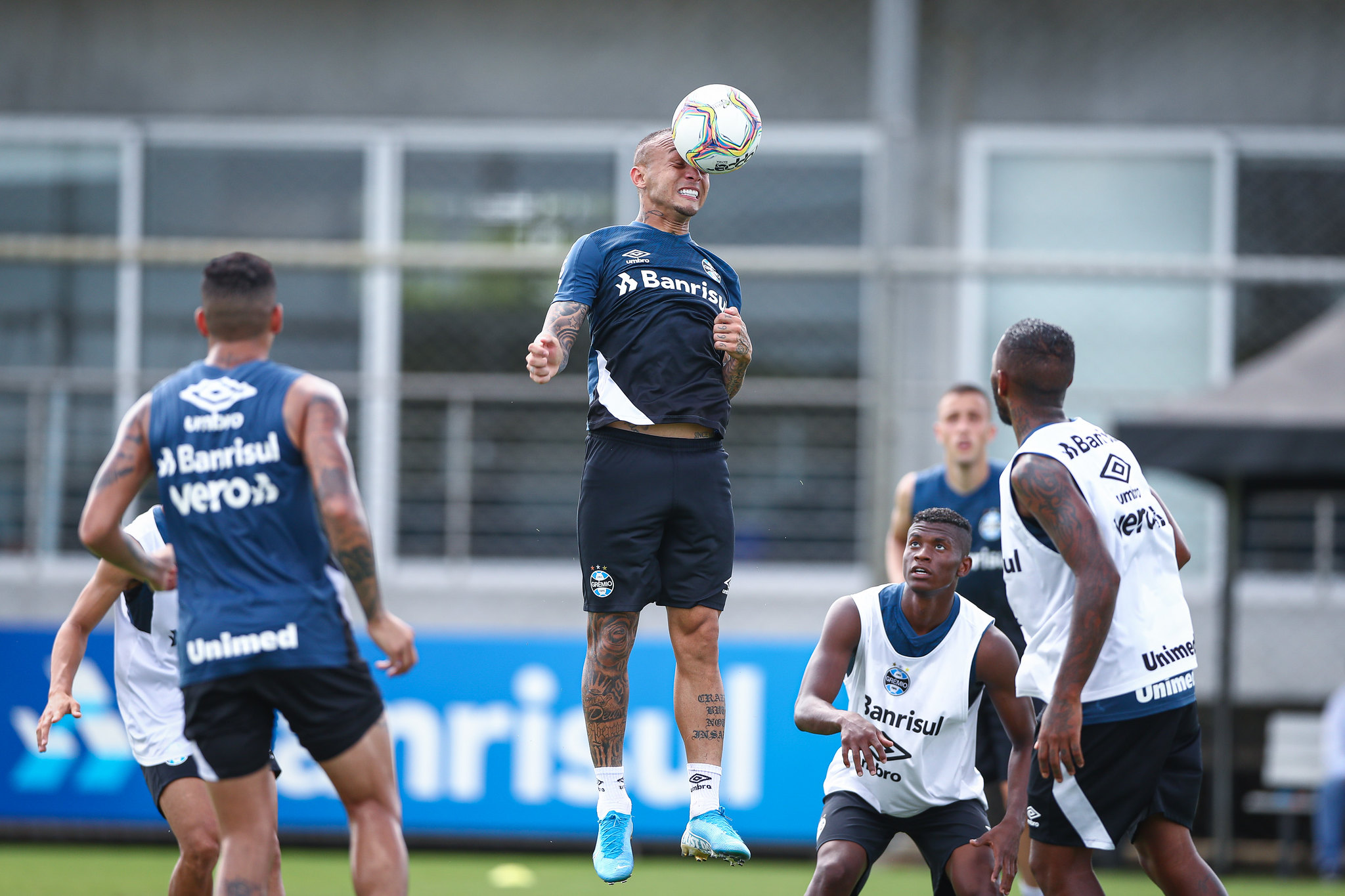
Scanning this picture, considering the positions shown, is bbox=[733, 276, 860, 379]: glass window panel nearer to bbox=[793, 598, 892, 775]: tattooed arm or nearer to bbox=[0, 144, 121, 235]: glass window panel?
bbox=[0, 144, 121, 235]: glass window panel

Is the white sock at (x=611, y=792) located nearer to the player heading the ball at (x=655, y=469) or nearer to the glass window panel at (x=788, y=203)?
the player heading the ball at (x=655, y=469)

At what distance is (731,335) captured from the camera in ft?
17.6

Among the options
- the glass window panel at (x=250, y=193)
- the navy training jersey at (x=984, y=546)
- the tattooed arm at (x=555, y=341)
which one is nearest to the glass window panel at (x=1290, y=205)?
the navy training jersey at (x=984, y=546)

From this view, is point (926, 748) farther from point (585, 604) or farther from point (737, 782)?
point (737, 782)

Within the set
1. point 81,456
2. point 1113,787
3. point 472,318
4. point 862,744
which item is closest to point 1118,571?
point 1113,787

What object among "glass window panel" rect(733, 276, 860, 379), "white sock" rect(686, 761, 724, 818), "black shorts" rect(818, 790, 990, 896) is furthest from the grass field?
"glass window panel" rect(733, 276, 860, 379)

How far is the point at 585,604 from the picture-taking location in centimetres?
546

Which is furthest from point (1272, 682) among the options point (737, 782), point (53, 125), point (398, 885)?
point (53, 125)

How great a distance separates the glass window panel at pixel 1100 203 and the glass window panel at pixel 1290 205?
0.35 m

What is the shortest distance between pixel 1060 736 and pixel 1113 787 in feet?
1.14

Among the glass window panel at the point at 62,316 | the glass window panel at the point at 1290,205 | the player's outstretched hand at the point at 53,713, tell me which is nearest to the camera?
the player's outstretched hand at the point at 53,713

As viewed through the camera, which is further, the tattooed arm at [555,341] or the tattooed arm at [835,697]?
the tattooed arm at [555,341]

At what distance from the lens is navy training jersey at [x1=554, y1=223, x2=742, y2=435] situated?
5.39 m

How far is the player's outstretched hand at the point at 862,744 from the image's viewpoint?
4617 mm
